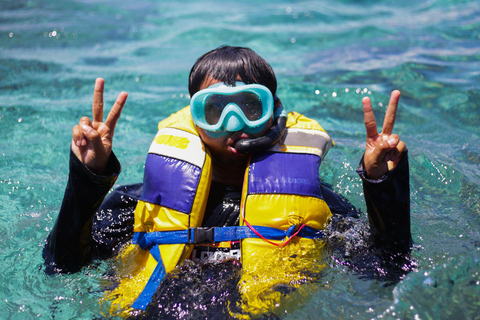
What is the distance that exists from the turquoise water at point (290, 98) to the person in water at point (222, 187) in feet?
0.91

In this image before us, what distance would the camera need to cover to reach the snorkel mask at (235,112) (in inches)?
116

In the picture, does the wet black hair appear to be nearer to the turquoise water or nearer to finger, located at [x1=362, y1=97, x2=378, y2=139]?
finger, located at [x1=362, y1=97, x2=378, y2=139]

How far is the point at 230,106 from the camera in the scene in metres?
2.92

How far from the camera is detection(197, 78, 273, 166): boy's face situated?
3.04m

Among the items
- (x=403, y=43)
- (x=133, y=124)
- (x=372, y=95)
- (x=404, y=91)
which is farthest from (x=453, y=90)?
(x=133, y=124)

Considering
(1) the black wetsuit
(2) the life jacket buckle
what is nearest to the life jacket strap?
(2) the life jacket buckle

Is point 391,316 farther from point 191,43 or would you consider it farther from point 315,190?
point 191,43

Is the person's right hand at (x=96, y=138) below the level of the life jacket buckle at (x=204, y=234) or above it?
above

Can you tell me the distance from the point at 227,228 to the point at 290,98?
3704 millimetres

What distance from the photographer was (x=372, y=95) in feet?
20.3

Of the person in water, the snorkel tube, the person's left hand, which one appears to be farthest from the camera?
the snorkel tube

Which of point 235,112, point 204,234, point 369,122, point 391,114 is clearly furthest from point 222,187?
point 391,114

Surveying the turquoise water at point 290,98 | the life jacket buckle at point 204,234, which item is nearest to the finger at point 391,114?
the turquoise water at point 290,98

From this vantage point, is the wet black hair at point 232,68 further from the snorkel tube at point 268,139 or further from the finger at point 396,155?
the finger at point 396,155
